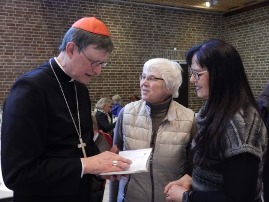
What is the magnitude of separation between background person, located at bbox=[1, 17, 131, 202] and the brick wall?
6.35m

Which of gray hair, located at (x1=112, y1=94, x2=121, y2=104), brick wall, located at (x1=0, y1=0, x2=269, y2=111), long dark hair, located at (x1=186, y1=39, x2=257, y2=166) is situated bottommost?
gray hair, located at (x1=112, y1=94, x2=121, y2=104)

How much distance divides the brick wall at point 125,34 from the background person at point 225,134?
6.82 metres

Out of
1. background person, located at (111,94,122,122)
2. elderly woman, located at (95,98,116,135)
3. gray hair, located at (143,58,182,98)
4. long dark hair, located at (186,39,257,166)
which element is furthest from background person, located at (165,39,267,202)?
background person, located at (111,94,122,122)

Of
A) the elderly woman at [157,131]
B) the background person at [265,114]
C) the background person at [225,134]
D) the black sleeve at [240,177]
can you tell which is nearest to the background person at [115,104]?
the elderly woman at [157,131]

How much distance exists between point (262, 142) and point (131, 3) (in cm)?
818

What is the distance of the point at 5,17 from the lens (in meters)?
7.47

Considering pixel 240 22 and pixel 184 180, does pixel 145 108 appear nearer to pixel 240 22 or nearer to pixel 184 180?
pixel 184 180

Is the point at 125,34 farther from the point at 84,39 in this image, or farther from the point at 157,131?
the point at 84,39

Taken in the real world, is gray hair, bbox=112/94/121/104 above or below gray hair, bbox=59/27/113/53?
below

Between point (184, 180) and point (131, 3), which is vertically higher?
point (131, 3)

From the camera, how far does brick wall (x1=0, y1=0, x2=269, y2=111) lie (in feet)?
25.0

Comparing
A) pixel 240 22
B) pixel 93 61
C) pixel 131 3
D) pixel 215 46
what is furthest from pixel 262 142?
pixel 240 22

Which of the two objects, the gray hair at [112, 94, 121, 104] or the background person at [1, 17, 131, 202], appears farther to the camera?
the gray hair at [112, 94, 121, 104]

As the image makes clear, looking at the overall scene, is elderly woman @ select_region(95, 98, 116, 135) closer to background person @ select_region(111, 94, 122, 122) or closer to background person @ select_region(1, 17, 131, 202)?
background person @ select_region(111, 94, 122, 122)
